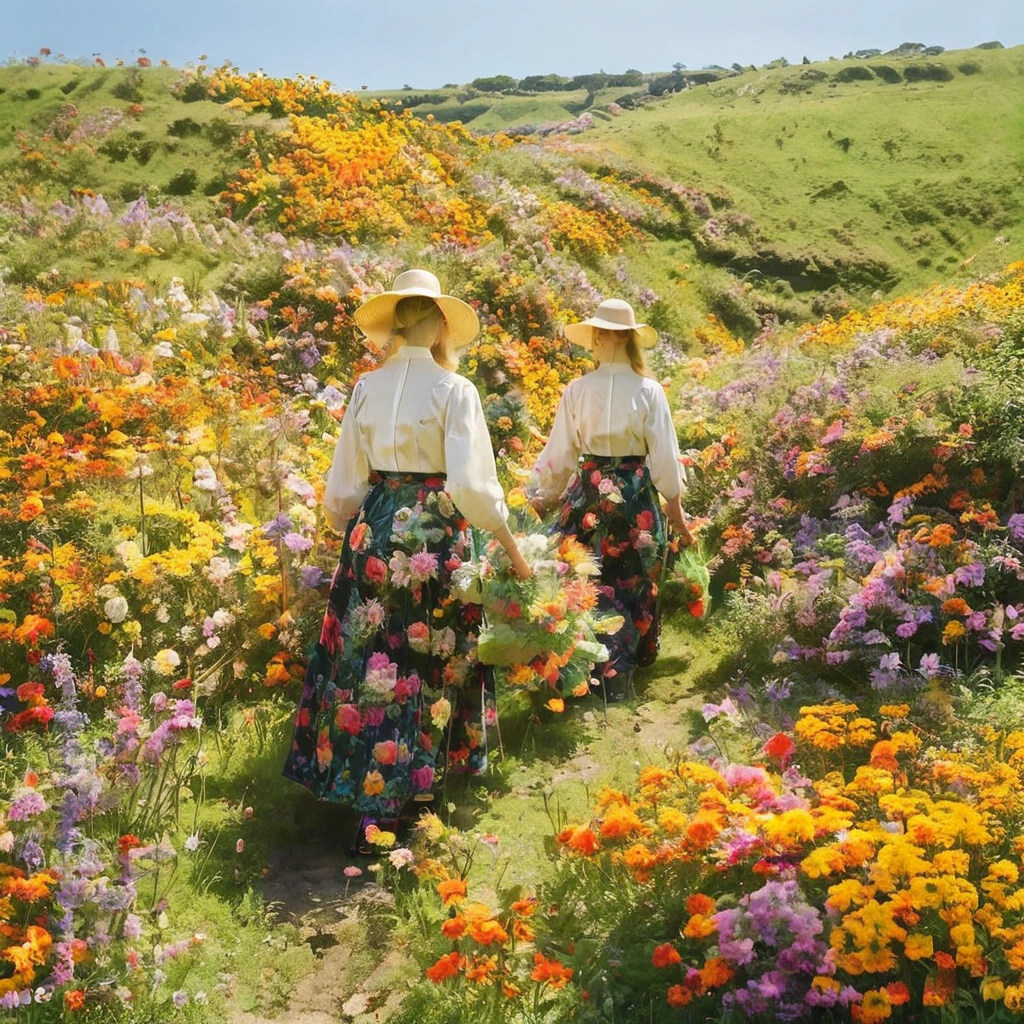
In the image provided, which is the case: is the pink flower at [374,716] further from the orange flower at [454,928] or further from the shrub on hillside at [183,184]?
the shrub on hillside at [183,184]

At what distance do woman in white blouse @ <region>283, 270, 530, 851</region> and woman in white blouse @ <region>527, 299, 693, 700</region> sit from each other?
5.00ft

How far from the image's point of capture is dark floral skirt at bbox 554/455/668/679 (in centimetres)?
600

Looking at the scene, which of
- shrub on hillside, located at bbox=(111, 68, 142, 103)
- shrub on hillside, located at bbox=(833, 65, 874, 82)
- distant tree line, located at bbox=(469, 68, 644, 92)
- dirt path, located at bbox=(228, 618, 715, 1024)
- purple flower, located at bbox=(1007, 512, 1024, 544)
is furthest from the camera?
distant tree line, located at bbox=(469, 68, 644, 92)

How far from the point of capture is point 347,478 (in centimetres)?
463

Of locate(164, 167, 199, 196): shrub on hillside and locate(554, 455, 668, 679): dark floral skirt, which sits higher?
locate(164, 167, 199, 196): shrub on hillside

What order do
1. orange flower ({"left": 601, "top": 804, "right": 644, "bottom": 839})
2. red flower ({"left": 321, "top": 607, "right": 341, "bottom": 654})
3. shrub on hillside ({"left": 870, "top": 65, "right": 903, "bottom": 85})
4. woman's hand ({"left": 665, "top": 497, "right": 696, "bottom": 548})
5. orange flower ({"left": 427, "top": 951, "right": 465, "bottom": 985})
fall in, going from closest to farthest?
orange flower ({"left": 427, "top": 951, "right": 465, "bottom": 985}), orange flower ({"left": 601, "top": 804, "right": 644, "bottom": 839}), red flower ({"left": 321, "top": 607, "right": 341, "bottom": 654}), woman's hand ({"left": 665, "top": 497, "right": 696, "bottom": 548}), shrub on hillside ({"left": 870, "top": 65, "right": 903, "bottom": 85})

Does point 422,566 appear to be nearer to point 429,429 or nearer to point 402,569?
point 402,569

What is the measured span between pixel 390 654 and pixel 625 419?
7.49 ft

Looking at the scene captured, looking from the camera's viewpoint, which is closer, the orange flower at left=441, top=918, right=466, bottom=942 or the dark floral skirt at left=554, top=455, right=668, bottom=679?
the orange flower at left=441, top=918, right=466, bottom=942

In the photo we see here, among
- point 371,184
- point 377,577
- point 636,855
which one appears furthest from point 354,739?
point 371,184

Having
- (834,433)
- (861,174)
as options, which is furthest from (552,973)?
(861,174)

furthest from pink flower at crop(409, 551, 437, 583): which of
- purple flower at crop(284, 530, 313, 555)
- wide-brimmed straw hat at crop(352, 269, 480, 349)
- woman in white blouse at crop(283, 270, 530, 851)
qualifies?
purple flower at crop(284, 530, 313, 555)

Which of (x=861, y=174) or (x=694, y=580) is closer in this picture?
(x=694, y=580)

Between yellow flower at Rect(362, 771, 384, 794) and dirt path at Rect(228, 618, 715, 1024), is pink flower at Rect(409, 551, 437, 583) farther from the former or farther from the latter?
dirt path at Rect(228, 618, 715, 1024)
